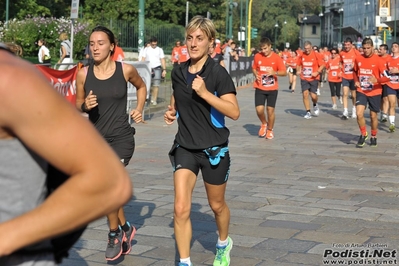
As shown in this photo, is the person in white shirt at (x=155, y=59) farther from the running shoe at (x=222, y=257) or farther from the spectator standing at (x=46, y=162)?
the spectator standing at (x=46, y=162)

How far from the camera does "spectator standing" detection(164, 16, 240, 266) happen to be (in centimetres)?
534

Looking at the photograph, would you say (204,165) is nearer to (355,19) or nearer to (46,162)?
(46,162)

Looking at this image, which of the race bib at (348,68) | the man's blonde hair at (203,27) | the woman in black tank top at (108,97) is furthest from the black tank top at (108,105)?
the race bib at (348,68)

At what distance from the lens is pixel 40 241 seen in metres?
1.71

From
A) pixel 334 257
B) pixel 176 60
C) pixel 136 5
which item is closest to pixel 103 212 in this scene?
pixel 334 257

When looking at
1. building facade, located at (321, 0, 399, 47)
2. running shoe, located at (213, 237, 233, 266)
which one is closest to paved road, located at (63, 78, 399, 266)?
running shoe, located at (213, 237, 233, 266)

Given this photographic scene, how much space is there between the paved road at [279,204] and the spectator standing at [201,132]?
719 millimetres

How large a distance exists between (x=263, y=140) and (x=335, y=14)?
Result: 113 meters

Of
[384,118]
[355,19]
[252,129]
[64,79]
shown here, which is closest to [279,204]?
[64,79]

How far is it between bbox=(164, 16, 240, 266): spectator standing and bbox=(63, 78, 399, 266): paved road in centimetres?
72

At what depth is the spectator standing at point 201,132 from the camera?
5.34 meters

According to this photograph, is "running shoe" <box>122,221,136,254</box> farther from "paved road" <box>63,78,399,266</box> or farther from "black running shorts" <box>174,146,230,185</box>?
"black running shorts" <box>174,146,230,185</box>

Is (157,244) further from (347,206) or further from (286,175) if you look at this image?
(286,175)

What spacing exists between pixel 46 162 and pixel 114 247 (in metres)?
4.38
